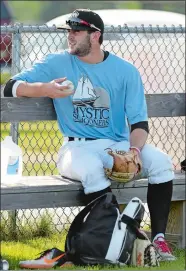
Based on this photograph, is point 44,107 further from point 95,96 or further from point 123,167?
point 123,167

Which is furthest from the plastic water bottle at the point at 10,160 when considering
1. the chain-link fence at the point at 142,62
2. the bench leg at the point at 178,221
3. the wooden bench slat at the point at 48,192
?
the bench leg at the point at 178,221

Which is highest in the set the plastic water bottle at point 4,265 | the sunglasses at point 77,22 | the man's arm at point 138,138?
the sunglasses at point 77,22

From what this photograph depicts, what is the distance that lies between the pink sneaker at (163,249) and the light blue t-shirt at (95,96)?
684 millimetres

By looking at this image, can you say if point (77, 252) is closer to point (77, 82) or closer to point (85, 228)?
point (85, 228)

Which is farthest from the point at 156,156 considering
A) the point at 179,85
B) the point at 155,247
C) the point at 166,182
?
the point at 179,85

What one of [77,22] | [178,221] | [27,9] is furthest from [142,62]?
[27,9]

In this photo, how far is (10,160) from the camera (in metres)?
6.20

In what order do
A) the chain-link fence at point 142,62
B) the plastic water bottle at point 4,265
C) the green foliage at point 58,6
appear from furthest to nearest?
1. the green foliage at point 58,6
2. the chain-link fence at point 142,62
3. the plastic water bottle at point 4,265

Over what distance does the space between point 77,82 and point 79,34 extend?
30 cm

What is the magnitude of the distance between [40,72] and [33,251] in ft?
3.82

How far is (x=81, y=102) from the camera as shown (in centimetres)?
643

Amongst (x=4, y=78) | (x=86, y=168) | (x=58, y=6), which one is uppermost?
(x=58, y=6)

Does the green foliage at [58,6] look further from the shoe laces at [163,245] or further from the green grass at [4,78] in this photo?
the shoe laces at [163,245]

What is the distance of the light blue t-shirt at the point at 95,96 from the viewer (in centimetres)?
642
